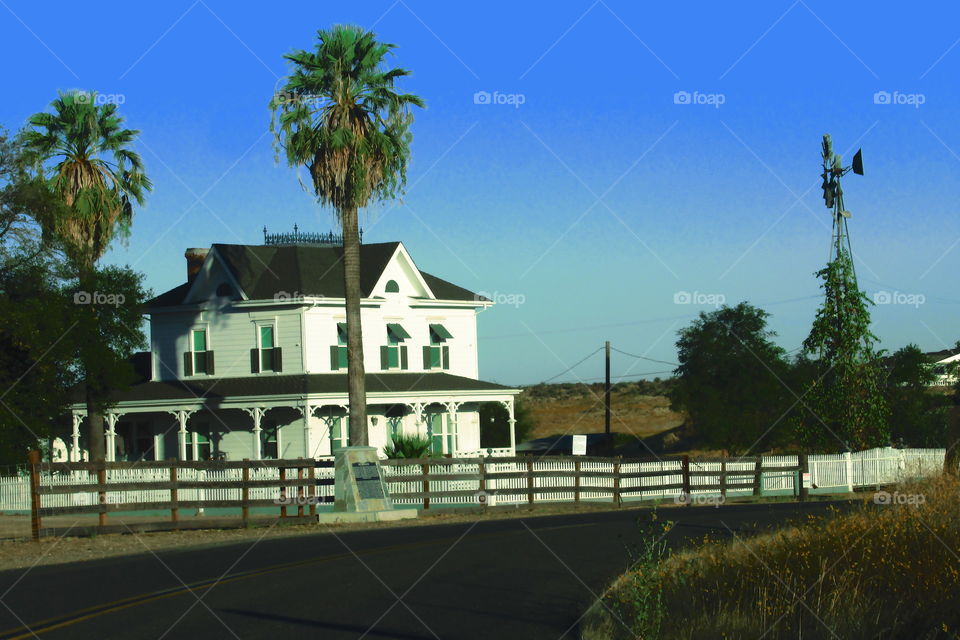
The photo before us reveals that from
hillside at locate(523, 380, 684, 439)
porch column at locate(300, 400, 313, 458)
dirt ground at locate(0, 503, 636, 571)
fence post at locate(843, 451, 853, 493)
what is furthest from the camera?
hillside at locate(523, 380, 684, 439)

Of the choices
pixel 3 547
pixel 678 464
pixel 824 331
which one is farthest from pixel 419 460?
pixel 824 331

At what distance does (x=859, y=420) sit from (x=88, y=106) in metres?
28.5

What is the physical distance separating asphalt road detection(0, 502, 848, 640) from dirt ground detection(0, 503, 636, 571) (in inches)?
62.3

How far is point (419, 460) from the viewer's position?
3066 cm

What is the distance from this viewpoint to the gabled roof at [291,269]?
43.0 meters

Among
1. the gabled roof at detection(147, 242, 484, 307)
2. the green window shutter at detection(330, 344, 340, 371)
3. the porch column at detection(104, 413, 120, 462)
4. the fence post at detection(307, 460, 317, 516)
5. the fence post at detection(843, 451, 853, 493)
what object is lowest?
the fence post at detection(843, 451, 853, 493)

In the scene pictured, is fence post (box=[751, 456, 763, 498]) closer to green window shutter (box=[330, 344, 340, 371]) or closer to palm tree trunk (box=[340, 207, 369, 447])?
palm tree trunk (box=[340, 207, 369, 447])

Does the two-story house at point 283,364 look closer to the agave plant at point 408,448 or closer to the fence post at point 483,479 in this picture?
the agave plant at point 408,448

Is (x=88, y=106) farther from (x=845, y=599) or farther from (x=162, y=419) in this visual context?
(x=845, y=599)

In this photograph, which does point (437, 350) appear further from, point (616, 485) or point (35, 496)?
point (35, 496)

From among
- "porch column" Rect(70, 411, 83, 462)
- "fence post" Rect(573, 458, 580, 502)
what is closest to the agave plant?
"fence post" Rect(573, 458, 580, 502)

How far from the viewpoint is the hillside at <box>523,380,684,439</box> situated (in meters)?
101

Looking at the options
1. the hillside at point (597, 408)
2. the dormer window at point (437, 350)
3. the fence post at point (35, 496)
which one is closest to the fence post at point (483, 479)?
the fence post at point (35, 496)

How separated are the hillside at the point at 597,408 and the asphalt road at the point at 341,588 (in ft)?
220
